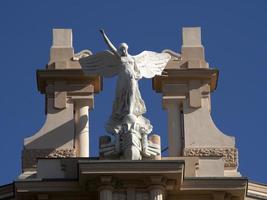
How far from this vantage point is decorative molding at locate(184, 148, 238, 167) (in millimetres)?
44562

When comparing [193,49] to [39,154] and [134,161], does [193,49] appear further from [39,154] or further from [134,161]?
[39,154]

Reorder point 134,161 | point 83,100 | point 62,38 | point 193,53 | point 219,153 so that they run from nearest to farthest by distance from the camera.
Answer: point 134,161, point 219,153, point 83,100, point 193,53, point 62,38

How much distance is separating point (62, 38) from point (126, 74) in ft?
8.20

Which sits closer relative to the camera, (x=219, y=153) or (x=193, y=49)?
(x=219, y=153)

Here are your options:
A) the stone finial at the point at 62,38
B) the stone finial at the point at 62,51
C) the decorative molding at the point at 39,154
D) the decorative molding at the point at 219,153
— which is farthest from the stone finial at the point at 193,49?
the decorative molding at the point at 39,154

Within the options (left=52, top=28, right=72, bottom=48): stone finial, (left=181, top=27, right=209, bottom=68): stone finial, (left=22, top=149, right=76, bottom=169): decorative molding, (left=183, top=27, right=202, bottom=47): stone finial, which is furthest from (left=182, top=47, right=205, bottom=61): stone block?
(left=22, top=149, right=76, bottom=169): decorative molding

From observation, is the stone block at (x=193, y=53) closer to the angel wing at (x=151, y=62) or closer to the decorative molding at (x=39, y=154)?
the angel wing at (x=151, y=62)

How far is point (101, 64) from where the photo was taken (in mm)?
45344

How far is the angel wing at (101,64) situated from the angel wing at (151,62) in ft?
1.73

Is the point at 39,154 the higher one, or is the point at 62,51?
the point at 62,51

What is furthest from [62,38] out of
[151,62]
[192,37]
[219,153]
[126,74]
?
[219,153]

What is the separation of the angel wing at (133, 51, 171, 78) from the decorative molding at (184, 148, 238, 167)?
1994 mm

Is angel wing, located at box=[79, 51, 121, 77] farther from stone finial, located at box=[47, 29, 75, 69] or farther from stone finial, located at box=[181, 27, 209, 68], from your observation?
stone finial, located at box=[181, 27, 209, 68]

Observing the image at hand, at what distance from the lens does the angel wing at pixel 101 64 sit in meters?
45.2
